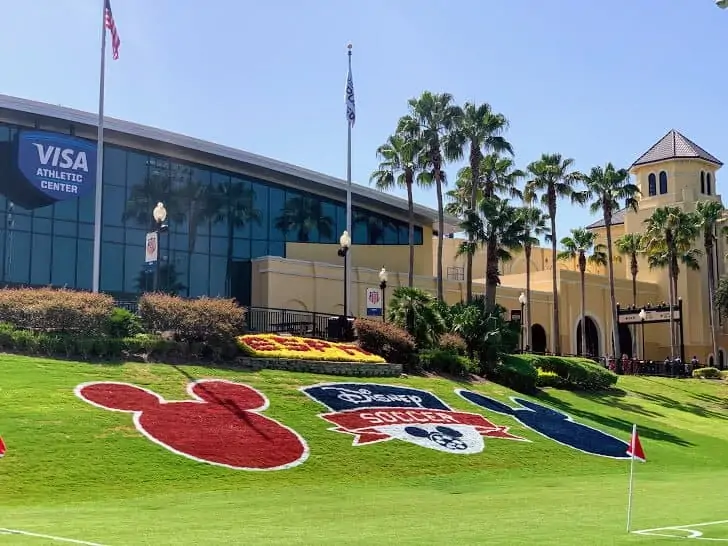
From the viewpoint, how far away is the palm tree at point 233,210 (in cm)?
4538

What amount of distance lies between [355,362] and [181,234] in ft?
58.7

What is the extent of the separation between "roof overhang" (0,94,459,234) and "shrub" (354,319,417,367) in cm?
1742

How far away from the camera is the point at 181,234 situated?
4394 cm

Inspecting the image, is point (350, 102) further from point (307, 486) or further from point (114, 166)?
point (307, 486)

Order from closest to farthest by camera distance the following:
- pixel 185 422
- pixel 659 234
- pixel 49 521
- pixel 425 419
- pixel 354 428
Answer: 1. pixel 49 521
2. pixel 185 422
3. pixel 354 428
4. pixel 425 419
5. pixel 659 234

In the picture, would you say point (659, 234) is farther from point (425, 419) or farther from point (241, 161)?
point (425, 419)

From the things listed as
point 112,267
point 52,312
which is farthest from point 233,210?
point 52,312

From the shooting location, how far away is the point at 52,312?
2505cm

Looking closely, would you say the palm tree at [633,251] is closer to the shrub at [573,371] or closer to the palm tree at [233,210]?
the shrub at [573,371]

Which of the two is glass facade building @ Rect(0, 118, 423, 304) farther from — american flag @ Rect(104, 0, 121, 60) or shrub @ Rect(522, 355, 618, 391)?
shrub @ Rect(522, 355, 618, 391)

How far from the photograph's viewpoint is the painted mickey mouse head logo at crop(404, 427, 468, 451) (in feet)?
75.0

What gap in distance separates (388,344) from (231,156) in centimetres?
1861

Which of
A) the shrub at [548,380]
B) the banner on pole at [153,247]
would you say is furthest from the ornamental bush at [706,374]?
the banner on pole at [153,247]

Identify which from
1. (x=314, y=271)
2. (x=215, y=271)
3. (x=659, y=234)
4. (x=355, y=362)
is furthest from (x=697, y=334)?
(x=355, y=362)
